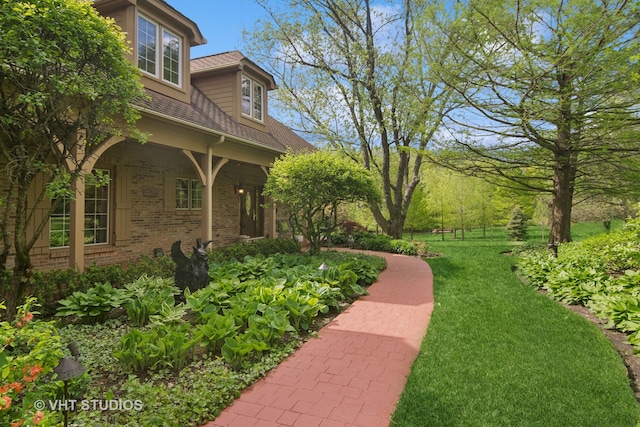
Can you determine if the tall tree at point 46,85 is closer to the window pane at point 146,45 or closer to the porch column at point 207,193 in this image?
the porch column at point 207,193

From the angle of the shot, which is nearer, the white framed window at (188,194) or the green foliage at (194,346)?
the green foliage at (194,346)

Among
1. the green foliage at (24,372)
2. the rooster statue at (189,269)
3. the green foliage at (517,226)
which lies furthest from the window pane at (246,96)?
the green foliage at (517,226)

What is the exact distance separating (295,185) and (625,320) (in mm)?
Result: 6224

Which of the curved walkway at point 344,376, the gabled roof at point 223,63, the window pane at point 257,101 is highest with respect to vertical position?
the gabled roof at point 223,63

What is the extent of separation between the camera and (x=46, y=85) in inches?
152

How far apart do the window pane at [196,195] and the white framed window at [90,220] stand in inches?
100

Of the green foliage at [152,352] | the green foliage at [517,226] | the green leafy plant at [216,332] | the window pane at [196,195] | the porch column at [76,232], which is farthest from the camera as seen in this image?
the green foliage at [517,226]

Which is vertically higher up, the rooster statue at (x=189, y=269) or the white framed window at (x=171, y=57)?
the white framed window at (x=171, y=57)

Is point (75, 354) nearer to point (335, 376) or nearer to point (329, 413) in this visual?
point (329, 413)

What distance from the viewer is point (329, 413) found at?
9.09 ft

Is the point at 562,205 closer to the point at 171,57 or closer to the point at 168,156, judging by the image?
the point at 168,156

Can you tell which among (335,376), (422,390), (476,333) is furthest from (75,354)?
(476,333)

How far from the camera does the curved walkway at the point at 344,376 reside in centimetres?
274

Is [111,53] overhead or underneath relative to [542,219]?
overhead
